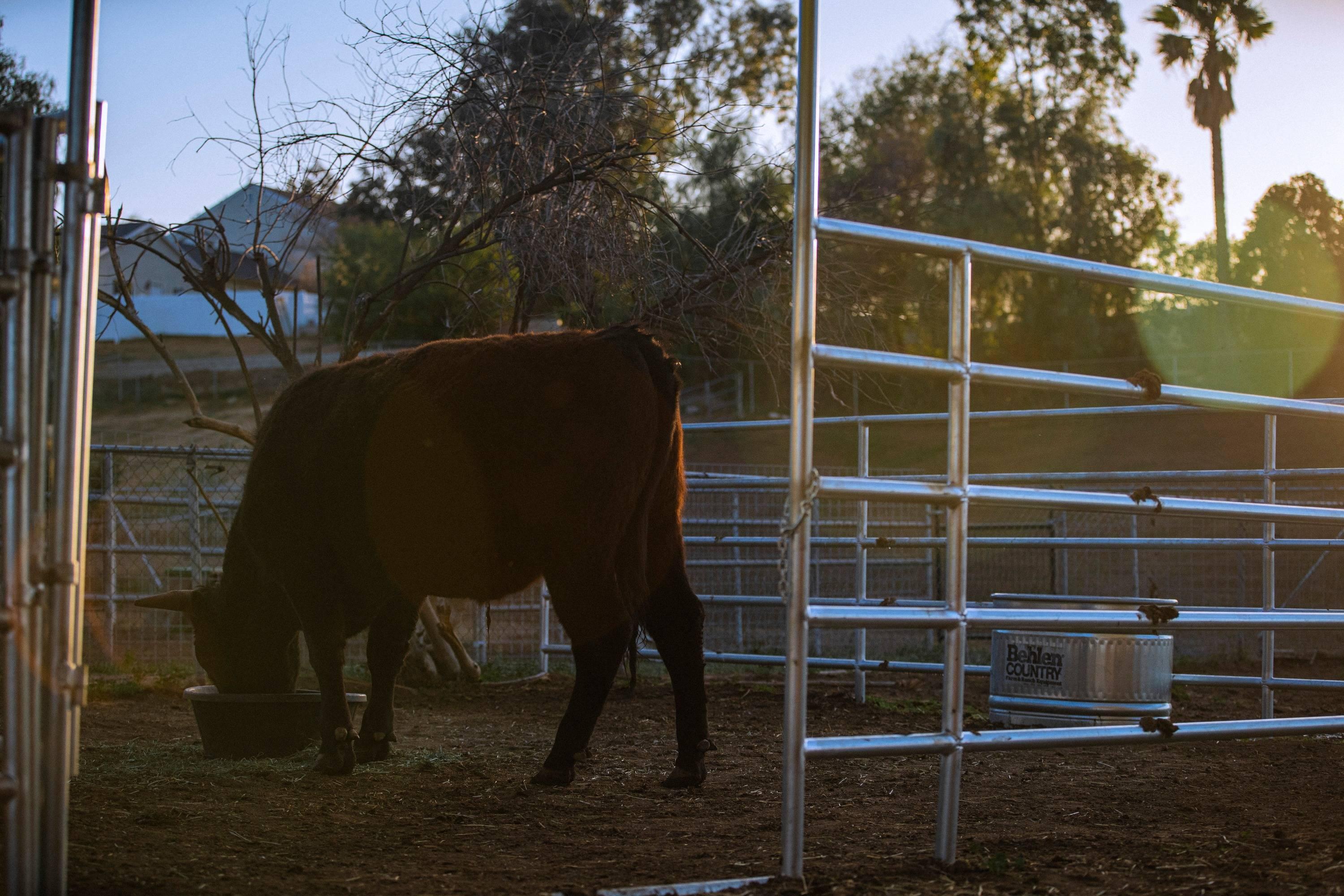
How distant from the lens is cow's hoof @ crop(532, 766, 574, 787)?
392 cm

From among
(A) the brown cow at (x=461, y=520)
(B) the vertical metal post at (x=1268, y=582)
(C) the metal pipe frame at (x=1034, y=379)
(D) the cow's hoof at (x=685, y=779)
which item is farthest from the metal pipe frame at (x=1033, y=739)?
(B) the vertical metal post at (x=1268, y=582)

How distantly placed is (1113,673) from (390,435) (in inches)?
131

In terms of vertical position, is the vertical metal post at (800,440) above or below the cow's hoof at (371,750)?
above

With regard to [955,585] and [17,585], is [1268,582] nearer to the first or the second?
[955,585]

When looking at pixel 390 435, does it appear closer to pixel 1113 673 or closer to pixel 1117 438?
pixel 1113 673

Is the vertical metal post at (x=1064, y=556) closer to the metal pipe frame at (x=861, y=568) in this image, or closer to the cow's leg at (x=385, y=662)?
the metal pipe frame at (x=861, y=568)

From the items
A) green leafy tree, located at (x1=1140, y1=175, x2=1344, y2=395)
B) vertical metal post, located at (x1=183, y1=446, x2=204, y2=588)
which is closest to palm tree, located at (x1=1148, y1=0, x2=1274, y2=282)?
green leafy tree, located at (x1=1140, y1=175, x2=1344, y2=395)

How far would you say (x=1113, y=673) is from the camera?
488 centimetres

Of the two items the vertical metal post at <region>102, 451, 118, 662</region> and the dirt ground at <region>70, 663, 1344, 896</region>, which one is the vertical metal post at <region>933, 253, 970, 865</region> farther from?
the vertical metal post at <region>102, 451, 118, 662</region>

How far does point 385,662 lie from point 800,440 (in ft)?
9.69

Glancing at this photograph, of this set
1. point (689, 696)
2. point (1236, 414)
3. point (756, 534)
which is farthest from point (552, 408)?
point (1236, 414)

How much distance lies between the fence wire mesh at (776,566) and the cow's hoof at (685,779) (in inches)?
74.1

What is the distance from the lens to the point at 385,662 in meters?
4.75

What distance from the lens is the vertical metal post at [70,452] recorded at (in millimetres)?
2139
